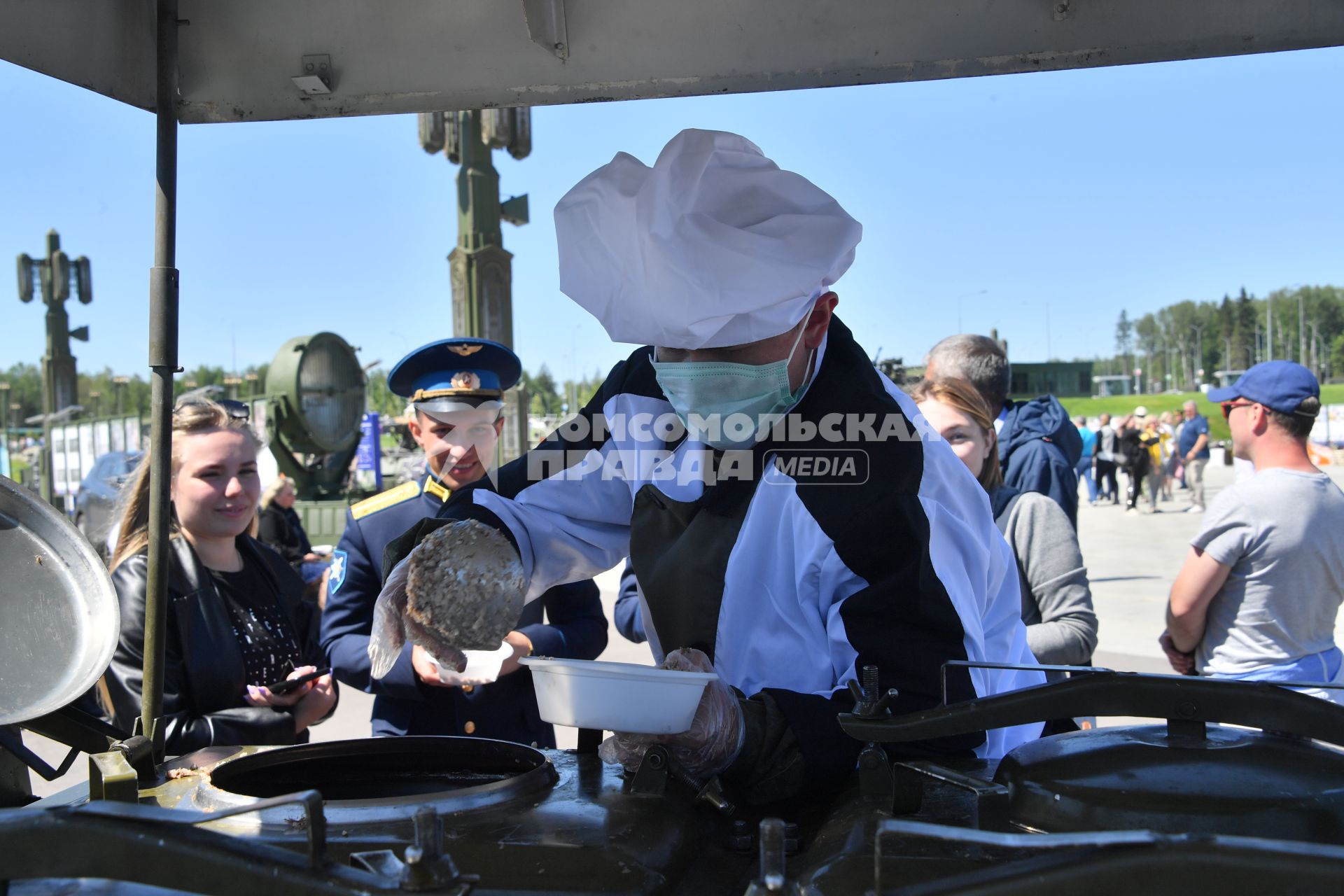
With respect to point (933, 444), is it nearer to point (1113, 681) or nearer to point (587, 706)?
point (1113, 681)

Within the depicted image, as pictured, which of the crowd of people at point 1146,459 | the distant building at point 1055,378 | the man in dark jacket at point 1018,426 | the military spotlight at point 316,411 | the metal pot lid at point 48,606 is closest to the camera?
the metal pot lid at point 48,606

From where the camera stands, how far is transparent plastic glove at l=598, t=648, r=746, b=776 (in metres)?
1.31

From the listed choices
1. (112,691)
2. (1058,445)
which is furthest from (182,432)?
(1058,445)

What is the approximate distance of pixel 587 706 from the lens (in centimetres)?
125

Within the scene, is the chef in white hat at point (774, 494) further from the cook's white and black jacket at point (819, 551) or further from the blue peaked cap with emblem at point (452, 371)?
the blue peaked cap with emblem at point (452, 371)

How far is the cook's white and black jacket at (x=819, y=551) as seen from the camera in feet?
4.51

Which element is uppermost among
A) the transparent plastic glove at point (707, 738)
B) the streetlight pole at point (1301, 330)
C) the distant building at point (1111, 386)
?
the streetlight pole at point (1301, 330)

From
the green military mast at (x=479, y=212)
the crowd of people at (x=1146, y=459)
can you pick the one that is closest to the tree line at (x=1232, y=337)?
the crowd of people at (x=1146, y=459)

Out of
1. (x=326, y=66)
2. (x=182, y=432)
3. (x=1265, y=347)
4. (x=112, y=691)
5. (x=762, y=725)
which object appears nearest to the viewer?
(x=762, y=725)

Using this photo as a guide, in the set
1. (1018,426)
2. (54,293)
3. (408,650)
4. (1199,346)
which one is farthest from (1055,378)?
(1199,346)

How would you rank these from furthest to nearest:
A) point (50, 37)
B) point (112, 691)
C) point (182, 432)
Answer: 1. point (182, 432)
2. point (112, 691)
3. point (50, 37)

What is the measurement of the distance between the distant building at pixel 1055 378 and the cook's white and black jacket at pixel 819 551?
36479 millimetres

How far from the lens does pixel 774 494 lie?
1508 millimetres

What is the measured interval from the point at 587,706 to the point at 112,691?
68.7 inches
